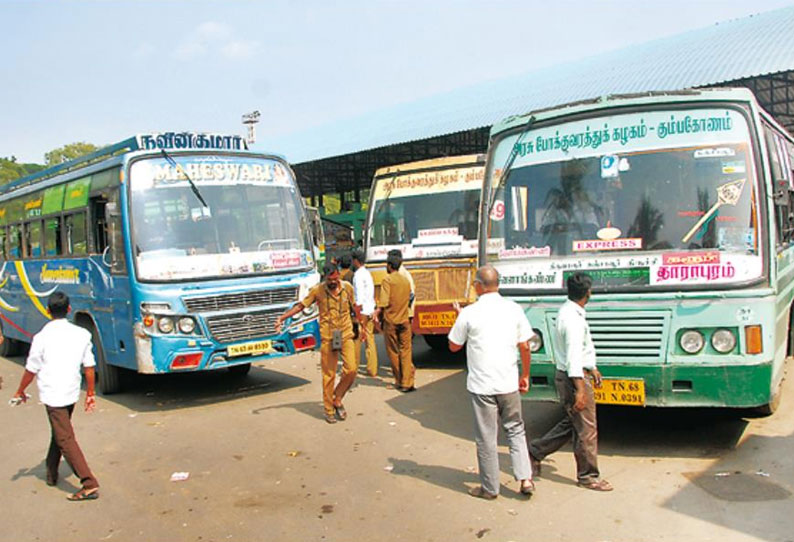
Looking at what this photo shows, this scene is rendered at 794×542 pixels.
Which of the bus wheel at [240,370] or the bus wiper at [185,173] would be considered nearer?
the bus wiper at [185,173]

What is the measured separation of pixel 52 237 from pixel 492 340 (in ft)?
26.6

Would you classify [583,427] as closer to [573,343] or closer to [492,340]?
[573,343]

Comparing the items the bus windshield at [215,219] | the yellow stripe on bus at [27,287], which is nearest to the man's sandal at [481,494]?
the bus windshield at [215,219]

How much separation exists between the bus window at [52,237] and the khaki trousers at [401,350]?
16.4 ft

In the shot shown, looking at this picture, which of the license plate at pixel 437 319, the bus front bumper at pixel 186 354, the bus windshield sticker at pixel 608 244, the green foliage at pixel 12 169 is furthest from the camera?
the green foliage at pixel 12 169

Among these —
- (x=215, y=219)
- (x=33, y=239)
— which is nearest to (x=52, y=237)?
(x=33, y=239)

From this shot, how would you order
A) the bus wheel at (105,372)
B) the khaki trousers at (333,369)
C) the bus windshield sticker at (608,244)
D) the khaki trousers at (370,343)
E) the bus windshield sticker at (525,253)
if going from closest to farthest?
1. the bus windshield sticker at (608,244)
2. the bus windshield sticker at (525,253)
3. the khaki trousers at (333,369)
4. the khaki trousers at (370,343)
5. the bus wheel at (105,372)

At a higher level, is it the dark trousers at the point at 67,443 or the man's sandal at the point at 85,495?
the dark trousers at the point at 67,443

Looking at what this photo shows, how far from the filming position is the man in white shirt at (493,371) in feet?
16.0

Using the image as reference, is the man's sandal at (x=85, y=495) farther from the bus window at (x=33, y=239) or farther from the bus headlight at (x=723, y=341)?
the bus window at (x=33, y=239)

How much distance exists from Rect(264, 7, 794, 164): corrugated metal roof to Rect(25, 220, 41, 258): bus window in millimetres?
17618

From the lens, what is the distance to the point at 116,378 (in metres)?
9.28

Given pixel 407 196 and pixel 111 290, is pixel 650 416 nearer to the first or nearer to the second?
pixel 407 196

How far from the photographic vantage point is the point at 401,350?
8.84m
